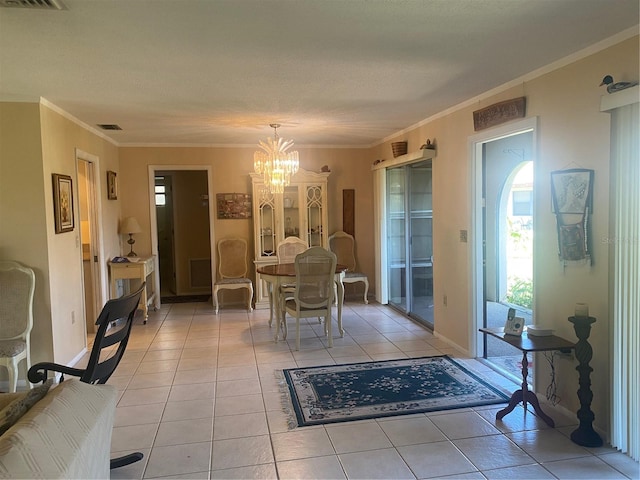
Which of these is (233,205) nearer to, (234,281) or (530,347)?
(234,281)

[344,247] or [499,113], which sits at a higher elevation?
[499,113]

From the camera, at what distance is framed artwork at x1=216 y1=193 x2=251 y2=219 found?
6617mm

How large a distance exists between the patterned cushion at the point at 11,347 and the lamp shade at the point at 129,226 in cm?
276

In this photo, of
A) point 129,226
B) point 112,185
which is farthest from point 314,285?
point 112,185

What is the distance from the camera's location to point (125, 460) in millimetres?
2512

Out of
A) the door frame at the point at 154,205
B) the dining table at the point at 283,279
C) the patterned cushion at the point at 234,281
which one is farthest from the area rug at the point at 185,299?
the dining table at the point at 283,279

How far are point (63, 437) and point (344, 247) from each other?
563cm

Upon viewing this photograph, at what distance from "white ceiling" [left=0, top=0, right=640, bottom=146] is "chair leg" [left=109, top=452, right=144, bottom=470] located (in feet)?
7.49

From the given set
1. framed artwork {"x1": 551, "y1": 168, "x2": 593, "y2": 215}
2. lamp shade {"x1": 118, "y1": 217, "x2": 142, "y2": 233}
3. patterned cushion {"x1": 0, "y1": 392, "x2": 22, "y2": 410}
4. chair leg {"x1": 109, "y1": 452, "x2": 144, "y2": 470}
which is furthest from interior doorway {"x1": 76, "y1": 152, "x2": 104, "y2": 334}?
framed artwork {"x1": 551, "y1": 168, "x2": 593, "y2": 215}

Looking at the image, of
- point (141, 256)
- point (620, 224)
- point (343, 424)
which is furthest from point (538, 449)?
point (141, 256)

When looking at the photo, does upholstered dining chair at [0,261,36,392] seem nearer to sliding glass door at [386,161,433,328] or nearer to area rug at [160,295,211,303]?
area rug at [160,295,211,303]

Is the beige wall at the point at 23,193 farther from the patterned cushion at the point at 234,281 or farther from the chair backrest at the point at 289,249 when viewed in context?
the chair backrest at the point at 289,249

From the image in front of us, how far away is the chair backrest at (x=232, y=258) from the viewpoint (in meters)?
6.61

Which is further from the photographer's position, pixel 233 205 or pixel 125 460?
pixel 233 205
